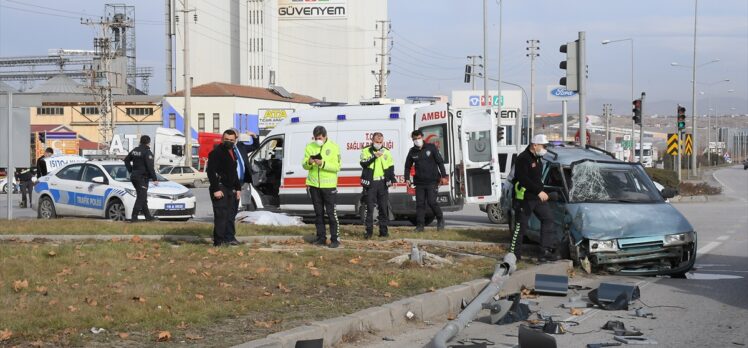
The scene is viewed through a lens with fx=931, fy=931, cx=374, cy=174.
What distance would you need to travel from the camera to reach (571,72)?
19266mm

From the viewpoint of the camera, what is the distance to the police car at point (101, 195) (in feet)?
67.8

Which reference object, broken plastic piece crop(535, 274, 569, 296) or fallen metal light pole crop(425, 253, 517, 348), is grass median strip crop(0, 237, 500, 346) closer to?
fallen metal light pole crop(425, 253, 517, 348)

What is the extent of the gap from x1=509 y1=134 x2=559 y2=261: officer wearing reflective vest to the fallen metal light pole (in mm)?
2002

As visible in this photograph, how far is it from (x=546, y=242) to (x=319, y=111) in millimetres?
9004

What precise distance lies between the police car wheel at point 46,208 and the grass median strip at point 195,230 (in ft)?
13.9

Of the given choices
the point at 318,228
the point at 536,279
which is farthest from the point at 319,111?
the point at 536,279

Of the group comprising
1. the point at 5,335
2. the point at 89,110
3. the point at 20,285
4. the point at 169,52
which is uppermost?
the point at 169,52

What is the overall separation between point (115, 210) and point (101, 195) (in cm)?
48

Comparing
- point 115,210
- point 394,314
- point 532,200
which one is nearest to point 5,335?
point 394,314

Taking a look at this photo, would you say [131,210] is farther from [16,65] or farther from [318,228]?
[16,65]

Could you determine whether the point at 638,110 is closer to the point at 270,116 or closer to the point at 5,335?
the point at 5,335

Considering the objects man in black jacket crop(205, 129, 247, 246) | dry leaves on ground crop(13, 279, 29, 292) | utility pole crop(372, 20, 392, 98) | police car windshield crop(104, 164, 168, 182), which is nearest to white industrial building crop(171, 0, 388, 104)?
utility pole crop(372, 20, 392, 98)

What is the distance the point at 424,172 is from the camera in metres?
16.4

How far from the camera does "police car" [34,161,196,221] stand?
813 inches
